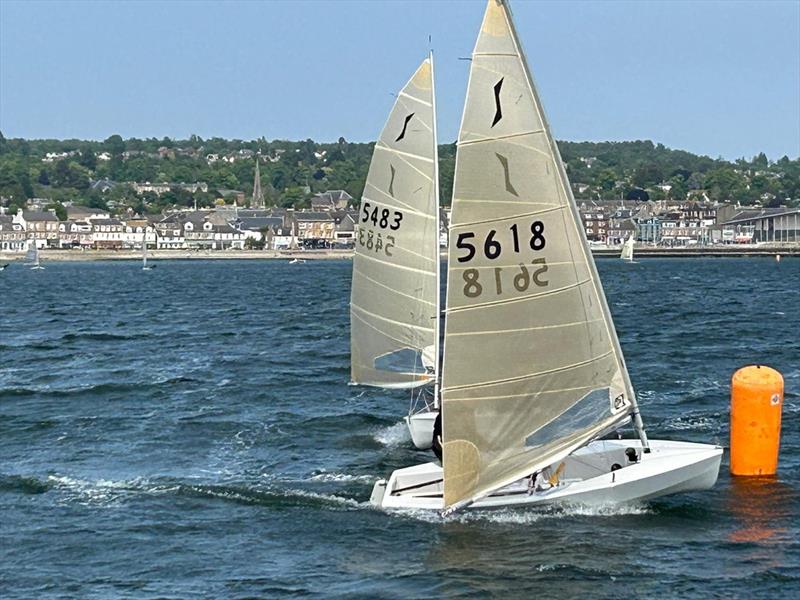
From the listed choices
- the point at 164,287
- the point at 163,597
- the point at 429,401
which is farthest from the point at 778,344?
the point at 164,287

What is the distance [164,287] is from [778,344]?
72.8 m

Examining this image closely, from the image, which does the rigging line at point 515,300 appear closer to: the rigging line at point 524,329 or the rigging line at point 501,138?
the rigging line at point 524,329

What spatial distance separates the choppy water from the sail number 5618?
3.99 metres

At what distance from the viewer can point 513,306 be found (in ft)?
67.2

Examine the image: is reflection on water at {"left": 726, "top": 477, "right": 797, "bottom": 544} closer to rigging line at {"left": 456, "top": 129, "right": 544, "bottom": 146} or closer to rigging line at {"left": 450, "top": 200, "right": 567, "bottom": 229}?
rigging line at {"left": 450, "top": 200, "right": 567, "bottom": 229}

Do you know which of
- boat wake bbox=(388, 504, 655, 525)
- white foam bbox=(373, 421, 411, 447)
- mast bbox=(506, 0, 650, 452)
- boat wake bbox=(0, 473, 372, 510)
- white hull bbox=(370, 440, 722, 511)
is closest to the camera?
mast bbox=(506, 0, 650, 452)

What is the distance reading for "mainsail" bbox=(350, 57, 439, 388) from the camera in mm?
28953

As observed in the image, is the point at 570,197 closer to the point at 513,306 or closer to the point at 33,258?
the point at 513,306

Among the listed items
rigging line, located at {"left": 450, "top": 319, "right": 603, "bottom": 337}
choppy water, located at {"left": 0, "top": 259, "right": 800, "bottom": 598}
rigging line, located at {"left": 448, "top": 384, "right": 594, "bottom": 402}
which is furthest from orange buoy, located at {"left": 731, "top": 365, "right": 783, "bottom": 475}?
rigging line, located at {"left": 450, "top": 319, "right": 603, "bottom": 337}

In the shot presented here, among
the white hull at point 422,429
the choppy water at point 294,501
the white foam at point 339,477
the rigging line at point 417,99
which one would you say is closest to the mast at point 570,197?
the choppy water at point 294,501

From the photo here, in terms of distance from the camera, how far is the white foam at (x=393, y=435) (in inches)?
1176

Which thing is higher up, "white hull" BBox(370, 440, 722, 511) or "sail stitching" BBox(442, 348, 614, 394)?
"sail stitching" BBox(442, 348, 614, 394)

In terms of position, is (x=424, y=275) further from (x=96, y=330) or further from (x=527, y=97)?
(x=96, y=330)

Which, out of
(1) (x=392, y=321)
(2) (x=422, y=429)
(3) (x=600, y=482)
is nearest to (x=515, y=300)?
(3) (x=600, y=482)
